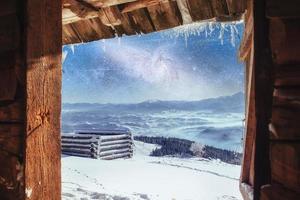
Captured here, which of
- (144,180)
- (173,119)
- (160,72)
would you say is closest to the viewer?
(144,180)

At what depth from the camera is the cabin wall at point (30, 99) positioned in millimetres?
1684

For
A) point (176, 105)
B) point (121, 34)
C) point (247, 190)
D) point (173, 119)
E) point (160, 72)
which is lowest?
point (173, 119)

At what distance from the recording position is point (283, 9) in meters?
1.18

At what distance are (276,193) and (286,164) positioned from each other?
0.38 feet

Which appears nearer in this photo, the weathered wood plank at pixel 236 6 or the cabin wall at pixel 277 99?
the cabin wall at pixel 277 99

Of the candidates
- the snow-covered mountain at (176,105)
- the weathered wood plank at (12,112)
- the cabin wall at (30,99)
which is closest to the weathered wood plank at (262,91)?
the cabin wall at (30,99)

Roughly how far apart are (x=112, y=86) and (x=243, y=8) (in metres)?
48.0

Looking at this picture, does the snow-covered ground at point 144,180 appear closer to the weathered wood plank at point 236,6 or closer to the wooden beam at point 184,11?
the wooden beam at point 184,11

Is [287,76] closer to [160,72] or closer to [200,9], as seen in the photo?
[200,9]

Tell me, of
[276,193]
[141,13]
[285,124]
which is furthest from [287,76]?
[141,13]

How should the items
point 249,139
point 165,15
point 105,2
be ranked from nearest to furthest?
1. point 249,139
2. point 105,2
3. point 165,15

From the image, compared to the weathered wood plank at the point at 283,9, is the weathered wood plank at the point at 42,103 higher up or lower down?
lower down

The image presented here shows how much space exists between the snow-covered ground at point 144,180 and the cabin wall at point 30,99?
629cm

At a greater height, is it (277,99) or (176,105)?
(277,99)
